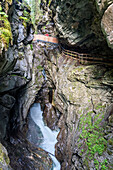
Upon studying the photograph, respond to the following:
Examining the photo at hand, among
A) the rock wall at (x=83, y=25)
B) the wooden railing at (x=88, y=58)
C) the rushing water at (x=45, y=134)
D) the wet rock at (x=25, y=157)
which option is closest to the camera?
the wet rock at (x=25, y=157)

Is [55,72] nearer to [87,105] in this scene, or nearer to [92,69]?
[92,69]

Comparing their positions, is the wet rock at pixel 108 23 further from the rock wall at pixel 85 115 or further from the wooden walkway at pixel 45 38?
the wooden walkway at pixel 45 38

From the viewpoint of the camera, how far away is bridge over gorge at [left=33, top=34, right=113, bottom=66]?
9.45 m

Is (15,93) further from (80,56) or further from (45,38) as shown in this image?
(45,38)

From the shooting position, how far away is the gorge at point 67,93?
5.65m

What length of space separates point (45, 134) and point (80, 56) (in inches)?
343

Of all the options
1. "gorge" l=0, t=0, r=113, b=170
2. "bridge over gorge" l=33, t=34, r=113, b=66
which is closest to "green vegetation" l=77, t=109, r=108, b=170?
"gorge" l=0, t=0, r=113, b=170

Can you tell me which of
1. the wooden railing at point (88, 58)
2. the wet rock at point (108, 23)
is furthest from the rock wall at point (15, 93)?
the wooden railing at point (88, 58)

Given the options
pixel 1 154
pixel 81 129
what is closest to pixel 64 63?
pixel 81 129

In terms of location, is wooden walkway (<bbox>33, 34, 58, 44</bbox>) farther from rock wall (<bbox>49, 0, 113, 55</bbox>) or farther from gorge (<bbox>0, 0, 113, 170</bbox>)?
rock wall (<bbox>49, 0, 113, 55</bbox>)

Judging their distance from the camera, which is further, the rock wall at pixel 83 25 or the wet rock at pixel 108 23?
the rock wall at pixel 83 25

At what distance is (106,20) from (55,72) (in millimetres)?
8300

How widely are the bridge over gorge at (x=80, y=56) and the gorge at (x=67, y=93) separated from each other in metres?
0.23

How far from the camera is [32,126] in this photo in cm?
1217
